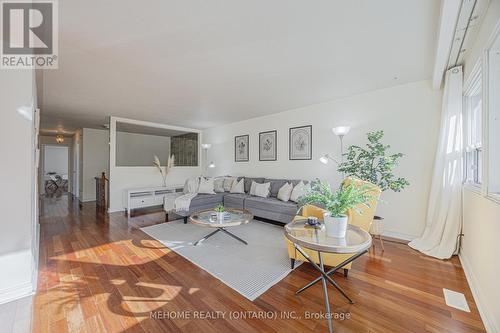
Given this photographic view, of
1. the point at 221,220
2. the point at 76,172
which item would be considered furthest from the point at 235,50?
the point at 76,172

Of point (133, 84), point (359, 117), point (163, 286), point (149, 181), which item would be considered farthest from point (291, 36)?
point (149, 181)

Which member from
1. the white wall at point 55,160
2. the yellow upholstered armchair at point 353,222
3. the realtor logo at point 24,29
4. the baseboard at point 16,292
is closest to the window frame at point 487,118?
the yellow upholstered armchair at point 353,222

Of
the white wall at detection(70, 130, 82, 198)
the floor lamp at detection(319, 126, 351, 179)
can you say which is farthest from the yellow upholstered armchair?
the white wall at detection(70, 130, 82, 198)

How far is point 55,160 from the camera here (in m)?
10.0

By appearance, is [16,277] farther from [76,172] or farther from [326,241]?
[76,172]

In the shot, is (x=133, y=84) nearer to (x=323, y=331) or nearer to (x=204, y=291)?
(x=204, y=291)

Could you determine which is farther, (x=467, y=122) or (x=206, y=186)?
(x=206, y=186)

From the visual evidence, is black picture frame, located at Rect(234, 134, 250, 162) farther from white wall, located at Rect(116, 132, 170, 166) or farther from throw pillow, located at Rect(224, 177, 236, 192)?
white wall, located at Rect(116, 132, 170, 166)

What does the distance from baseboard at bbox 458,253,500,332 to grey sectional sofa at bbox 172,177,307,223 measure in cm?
209

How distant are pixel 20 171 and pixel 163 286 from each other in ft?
5.64

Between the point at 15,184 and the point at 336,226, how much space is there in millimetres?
2887

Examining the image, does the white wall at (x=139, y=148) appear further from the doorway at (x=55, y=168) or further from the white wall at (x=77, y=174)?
the doorway at (x=55, y=168)

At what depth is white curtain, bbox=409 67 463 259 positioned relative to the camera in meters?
2.56

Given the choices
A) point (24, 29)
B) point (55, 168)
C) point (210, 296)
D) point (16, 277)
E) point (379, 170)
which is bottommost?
point (210, 296)
